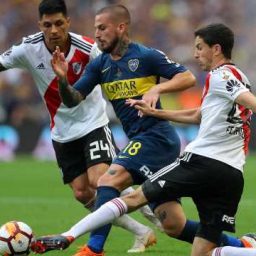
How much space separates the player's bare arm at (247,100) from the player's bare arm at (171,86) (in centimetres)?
103

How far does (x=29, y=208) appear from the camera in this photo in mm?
13656

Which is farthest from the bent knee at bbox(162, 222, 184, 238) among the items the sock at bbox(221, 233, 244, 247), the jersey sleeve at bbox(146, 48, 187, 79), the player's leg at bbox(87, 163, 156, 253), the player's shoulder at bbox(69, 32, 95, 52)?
the player's shoulder at bbox(69, 32, 95, 52)

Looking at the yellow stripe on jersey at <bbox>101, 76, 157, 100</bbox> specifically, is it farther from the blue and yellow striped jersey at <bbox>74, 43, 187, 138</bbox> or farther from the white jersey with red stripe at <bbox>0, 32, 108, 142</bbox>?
the white jersey with red stripe at <bbox>0, 32, 108, 142</bbox>

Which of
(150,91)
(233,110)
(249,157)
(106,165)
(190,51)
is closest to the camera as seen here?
(233,110)

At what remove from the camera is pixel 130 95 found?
339 inches

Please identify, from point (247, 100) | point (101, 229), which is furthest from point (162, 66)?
point (247, 100)

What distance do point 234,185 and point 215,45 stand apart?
3.67ft

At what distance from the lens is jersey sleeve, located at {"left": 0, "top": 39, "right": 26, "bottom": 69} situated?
981 cm

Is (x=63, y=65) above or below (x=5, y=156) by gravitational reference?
above

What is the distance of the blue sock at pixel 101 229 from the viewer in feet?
26.9

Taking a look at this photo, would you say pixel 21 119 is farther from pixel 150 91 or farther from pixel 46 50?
pixel 150 91

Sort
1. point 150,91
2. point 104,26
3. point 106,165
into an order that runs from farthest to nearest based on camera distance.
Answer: point 106,165 < point 104,26 < point 150,91

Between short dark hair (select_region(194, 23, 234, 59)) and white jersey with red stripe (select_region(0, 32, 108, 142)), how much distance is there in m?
2.40

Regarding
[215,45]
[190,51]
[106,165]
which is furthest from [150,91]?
[190,51]
